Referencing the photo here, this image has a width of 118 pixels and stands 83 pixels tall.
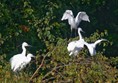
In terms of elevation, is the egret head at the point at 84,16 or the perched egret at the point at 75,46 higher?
the egret head at the point at 84,16

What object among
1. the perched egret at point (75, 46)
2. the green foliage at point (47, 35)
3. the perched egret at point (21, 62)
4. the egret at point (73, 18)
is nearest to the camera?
the green foliage at point (47, 35)

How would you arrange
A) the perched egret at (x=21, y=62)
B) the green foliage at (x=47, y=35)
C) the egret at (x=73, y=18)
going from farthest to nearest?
1. the egret at (x=73, y=18)
2. the perched egret at (x=21, y=62)
3. the green foliage at (x=47, y=35)

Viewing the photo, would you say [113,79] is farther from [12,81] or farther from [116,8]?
[116,8]

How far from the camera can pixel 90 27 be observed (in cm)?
1492

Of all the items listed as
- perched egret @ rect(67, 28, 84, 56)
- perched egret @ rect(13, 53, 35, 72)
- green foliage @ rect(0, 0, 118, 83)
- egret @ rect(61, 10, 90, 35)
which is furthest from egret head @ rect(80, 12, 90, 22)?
perched egret @ rect(13, 53, 35, 72)

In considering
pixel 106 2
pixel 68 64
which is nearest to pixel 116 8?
pixel 106 2

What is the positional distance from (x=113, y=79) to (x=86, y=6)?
19.6 feet

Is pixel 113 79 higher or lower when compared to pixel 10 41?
lower

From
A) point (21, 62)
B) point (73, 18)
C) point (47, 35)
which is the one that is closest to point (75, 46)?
point (21, 62)

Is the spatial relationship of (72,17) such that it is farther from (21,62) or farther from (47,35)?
Answer: (21,62)

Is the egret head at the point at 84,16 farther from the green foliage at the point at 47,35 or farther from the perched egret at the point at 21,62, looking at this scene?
the perched egret at the point at 21,62

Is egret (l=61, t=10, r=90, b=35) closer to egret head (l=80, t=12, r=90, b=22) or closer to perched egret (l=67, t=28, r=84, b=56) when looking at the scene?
egret head (l=80, t=12, r=90, b=22)

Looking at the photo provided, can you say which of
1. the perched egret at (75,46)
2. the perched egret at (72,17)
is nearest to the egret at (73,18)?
the perched egret at (72,17)

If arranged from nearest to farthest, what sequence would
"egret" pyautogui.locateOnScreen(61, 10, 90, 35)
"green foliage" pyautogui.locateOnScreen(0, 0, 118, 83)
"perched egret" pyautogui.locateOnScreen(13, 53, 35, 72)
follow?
"green foliage" pyautogui.locateOnScreen(0, 0, 118, 83)
"perched egret" pyautogui.locateOnScreen(13, 53, 35, 72)
"egret" pyautogui.locateOnScreen(61, 10, 90, 35)
